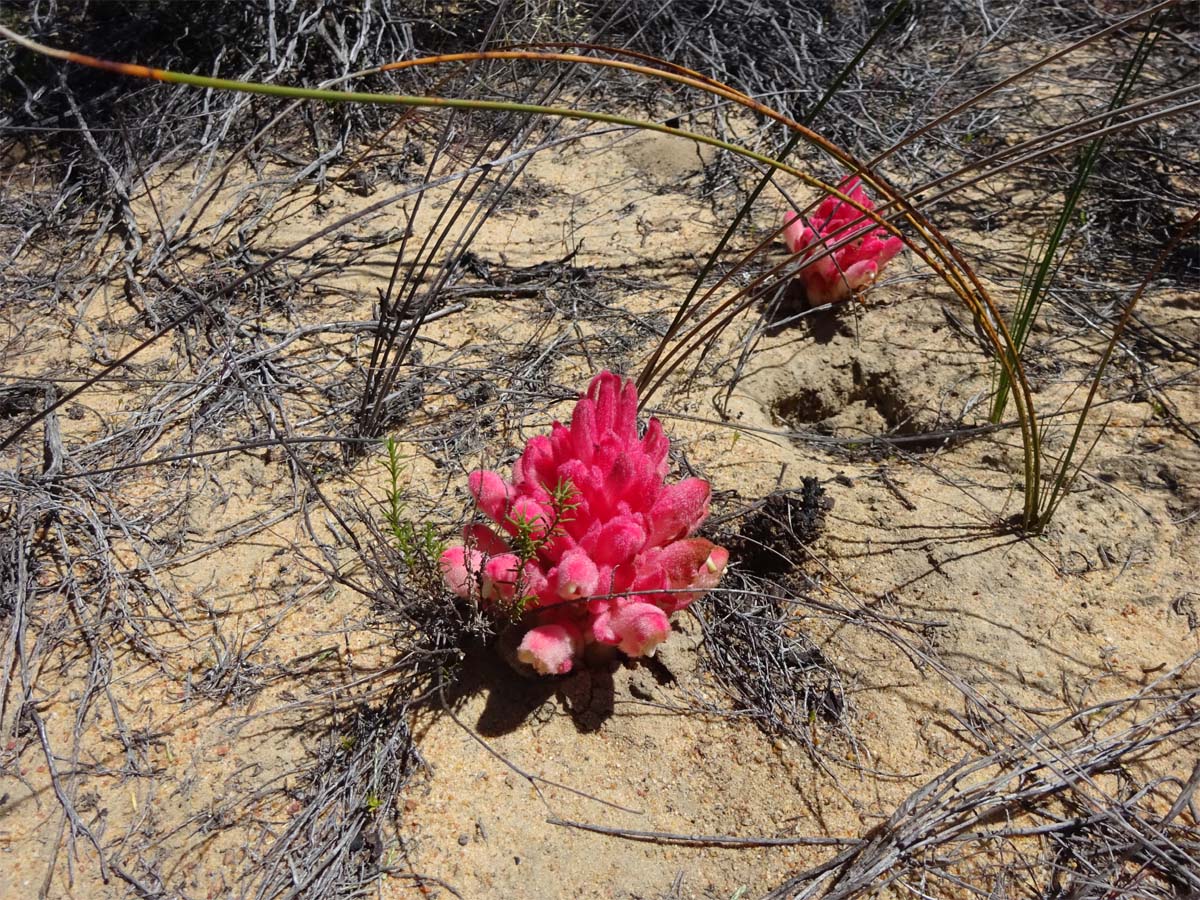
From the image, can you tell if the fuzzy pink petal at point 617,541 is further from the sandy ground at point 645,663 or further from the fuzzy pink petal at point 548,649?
the sandy ground at point 645,663

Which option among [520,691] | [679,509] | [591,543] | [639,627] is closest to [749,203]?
[679,509]

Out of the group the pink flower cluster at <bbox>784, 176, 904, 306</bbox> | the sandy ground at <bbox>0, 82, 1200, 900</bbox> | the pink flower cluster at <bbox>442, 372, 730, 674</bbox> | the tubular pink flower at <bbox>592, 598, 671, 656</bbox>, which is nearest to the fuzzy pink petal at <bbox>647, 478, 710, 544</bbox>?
the pink flower cluster at <bbox>442, 372, 730, 674</bbox>

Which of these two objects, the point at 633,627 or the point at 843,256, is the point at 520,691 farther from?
the point at 843,256

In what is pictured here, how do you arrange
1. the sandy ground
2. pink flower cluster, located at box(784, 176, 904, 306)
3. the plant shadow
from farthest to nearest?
pink flower cluster, located at box(784, 176, 904, 306)
the plant shadow
the sandy ground

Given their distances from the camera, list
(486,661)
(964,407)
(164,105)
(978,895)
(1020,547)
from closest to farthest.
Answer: (978,895)
(486,661)
(1020,547)
(964,407)
(164,105)

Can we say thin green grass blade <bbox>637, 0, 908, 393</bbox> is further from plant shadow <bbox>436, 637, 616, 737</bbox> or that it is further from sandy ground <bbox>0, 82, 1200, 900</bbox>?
plant shadow <bbox>436, 637, 616, 737</bbox>

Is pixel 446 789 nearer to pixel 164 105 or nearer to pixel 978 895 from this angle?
pixel 978 895

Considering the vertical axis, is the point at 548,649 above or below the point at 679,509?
below

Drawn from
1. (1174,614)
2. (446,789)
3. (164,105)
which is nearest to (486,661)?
(446,789)
